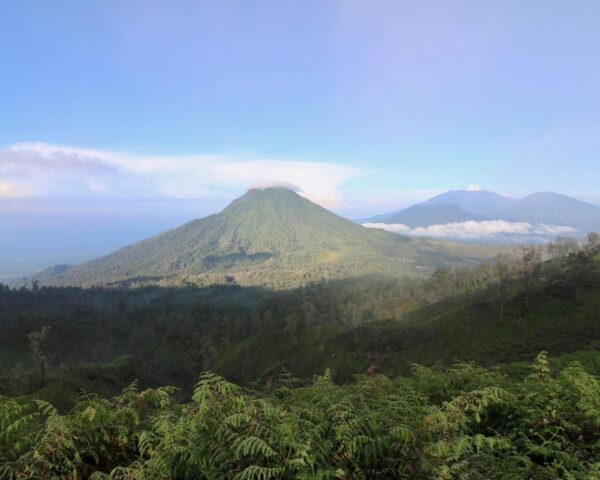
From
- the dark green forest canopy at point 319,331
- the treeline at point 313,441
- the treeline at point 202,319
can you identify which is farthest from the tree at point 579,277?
the treeline at point 313,441

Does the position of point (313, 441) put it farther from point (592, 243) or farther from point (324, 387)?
point (592, 243)

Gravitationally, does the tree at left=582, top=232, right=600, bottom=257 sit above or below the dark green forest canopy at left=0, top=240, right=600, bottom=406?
above

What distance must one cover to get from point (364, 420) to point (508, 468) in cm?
258

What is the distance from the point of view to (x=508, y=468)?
627 centimetres

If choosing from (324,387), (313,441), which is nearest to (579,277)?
(324,387)

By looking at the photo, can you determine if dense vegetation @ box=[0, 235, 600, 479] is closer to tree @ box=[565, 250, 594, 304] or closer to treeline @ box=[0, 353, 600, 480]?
treeline @ box=[0, 353, 600, 480]

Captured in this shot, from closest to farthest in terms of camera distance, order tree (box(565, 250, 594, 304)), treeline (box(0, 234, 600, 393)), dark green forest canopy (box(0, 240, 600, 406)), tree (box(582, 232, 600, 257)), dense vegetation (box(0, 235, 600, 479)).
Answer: dense vegetation (box(0, 235, 600, 479)) → dark green forest canopy (box(0, 240, 600, 406)) → tree (box(565, 250, 594, 304)) → treeline (box(0, 234, 600, 393)) → tree (box(582, 232, 600, 257))

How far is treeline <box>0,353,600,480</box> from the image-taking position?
575cm

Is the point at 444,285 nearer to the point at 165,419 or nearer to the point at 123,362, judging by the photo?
the point at 123,362

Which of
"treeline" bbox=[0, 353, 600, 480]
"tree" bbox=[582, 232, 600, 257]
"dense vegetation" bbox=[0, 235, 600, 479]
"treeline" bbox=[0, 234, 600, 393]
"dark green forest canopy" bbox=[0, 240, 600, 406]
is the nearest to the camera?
"treeline" bbox=[0, 353, 600, 480]

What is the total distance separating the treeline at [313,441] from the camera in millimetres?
5746

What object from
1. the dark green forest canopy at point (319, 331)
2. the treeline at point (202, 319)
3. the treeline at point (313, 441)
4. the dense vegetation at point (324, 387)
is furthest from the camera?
the treeline at point (202, 319)

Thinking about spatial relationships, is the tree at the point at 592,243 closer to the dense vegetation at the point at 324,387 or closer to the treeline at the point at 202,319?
the treeline at the point at 202,319

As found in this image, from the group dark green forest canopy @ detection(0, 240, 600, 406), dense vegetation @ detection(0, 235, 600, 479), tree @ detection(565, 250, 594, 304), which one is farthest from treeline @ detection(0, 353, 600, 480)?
tree @ detection(565, 250, 594, 304)
